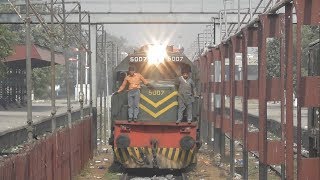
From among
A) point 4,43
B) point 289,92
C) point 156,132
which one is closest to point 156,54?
point 156,132

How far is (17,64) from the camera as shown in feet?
159

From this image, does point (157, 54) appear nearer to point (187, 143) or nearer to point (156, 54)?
point (156, 54)

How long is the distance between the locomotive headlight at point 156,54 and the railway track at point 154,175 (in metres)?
3.20

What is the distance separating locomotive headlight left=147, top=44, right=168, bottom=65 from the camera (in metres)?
15.1

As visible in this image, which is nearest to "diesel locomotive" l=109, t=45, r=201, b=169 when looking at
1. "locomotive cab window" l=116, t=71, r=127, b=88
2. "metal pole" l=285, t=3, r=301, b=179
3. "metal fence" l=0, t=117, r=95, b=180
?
"locomotive cab window" l=116, t=71, r=127, b=88

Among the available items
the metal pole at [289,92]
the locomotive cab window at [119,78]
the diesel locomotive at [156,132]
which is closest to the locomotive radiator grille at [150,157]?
the diesel locomotive at [156,132]

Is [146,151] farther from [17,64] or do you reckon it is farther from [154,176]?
[17,64]

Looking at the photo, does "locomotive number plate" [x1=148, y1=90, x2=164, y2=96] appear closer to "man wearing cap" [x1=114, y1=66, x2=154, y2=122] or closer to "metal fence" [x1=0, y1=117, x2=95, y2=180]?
"man wearing cap" [x1=114, y1=66, x2=154, y2=122]

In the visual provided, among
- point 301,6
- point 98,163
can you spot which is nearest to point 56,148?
point 301,6

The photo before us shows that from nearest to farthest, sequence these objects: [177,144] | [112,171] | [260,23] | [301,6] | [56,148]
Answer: [301,6], [260,23], [56,148], [177,144], [112,171]

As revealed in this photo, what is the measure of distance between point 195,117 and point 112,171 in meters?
3.32

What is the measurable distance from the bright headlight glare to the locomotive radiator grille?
2670 mm

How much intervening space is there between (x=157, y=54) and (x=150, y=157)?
9.87 ft

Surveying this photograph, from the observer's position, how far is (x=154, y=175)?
48.5 feet
